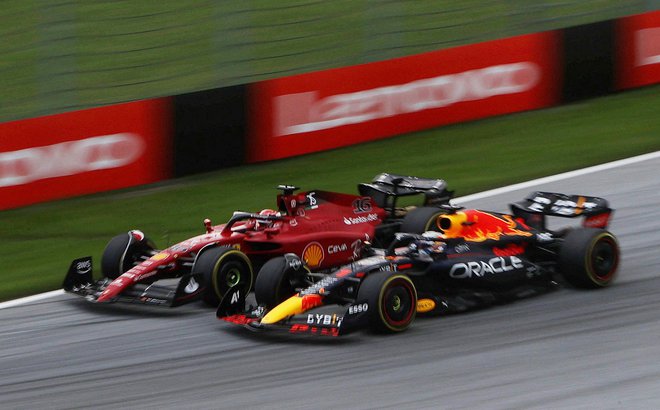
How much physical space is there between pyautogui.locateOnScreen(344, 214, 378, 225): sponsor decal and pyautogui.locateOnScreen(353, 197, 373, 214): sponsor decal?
5 centimetres

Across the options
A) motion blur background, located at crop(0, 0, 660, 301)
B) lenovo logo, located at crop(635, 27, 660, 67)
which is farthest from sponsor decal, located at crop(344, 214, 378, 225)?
lenovo logo, located at crop(635, 27, 660, 67)

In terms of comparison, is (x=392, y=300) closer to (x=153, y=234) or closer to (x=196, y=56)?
(x=153, y=234)

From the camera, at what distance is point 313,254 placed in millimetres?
9688

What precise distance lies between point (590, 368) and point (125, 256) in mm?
4090

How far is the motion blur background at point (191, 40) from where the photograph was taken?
13.2 meters

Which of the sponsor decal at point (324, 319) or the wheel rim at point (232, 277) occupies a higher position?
the wheel rim at point (232, 277)

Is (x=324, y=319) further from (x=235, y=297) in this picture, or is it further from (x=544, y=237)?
(x=544, y=237)

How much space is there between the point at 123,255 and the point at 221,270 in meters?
1.11

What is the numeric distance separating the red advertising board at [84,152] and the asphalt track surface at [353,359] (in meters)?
3.44

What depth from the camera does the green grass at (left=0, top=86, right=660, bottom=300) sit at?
1195cm

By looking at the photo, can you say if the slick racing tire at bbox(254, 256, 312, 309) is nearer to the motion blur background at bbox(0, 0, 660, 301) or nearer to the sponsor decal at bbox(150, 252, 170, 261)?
the sponsor decal at bbox(150, 252, 170, 261)

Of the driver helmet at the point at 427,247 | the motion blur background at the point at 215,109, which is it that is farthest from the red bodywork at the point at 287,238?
the motion blur background at the point at 215,109

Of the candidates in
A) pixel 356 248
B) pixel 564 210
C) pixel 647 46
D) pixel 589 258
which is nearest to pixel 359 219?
pixel 356 248

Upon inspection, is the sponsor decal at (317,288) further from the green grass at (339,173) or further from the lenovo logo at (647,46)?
the lenovo logo at (647,46)
